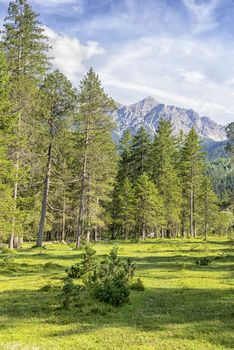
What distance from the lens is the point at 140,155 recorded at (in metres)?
64.2

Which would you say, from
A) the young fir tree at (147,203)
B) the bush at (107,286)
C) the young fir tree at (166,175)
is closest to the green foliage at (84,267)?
the bush at (107,286)

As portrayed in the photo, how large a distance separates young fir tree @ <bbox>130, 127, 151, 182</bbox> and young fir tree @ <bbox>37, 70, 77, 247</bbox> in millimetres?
29667

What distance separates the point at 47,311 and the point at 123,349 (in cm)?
404

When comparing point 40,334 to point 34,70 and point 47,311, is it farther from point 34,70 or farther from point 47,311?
point 34,70

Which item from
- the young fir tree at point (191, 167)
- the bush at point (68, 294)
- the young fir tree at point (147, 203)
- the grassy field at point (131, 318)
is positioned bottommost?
the grassy field at point (131, 318)

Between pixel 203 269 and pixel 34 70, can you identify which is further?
pixel 34 70

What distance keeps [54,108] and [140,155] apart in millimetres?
31312

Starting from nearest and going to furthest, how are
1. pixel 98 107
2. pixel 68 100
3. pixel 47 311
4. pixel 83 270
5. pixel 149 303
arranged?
1. pixel 47 311
2. pixel 149 303
3. pixel 83 270
4. pixel 68 100
5. pixel 98 107

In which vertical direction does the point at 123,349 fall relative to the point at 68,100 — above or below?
below

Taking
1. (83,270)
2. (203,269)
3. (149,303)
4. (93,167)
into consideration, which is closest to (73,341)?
(149,303)

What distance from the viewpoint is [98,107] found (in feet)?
125

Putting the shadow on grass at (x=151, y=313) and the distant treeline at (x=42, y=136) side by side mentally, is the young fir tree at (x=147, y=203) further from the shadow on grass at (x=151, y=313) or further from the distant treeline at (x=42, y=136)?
the shadow on grass at (x=151, y=313)

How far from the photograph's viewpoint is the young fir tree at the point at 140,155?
209ft

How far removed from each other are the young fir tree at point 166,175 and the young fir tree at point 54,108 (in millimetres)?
27637
